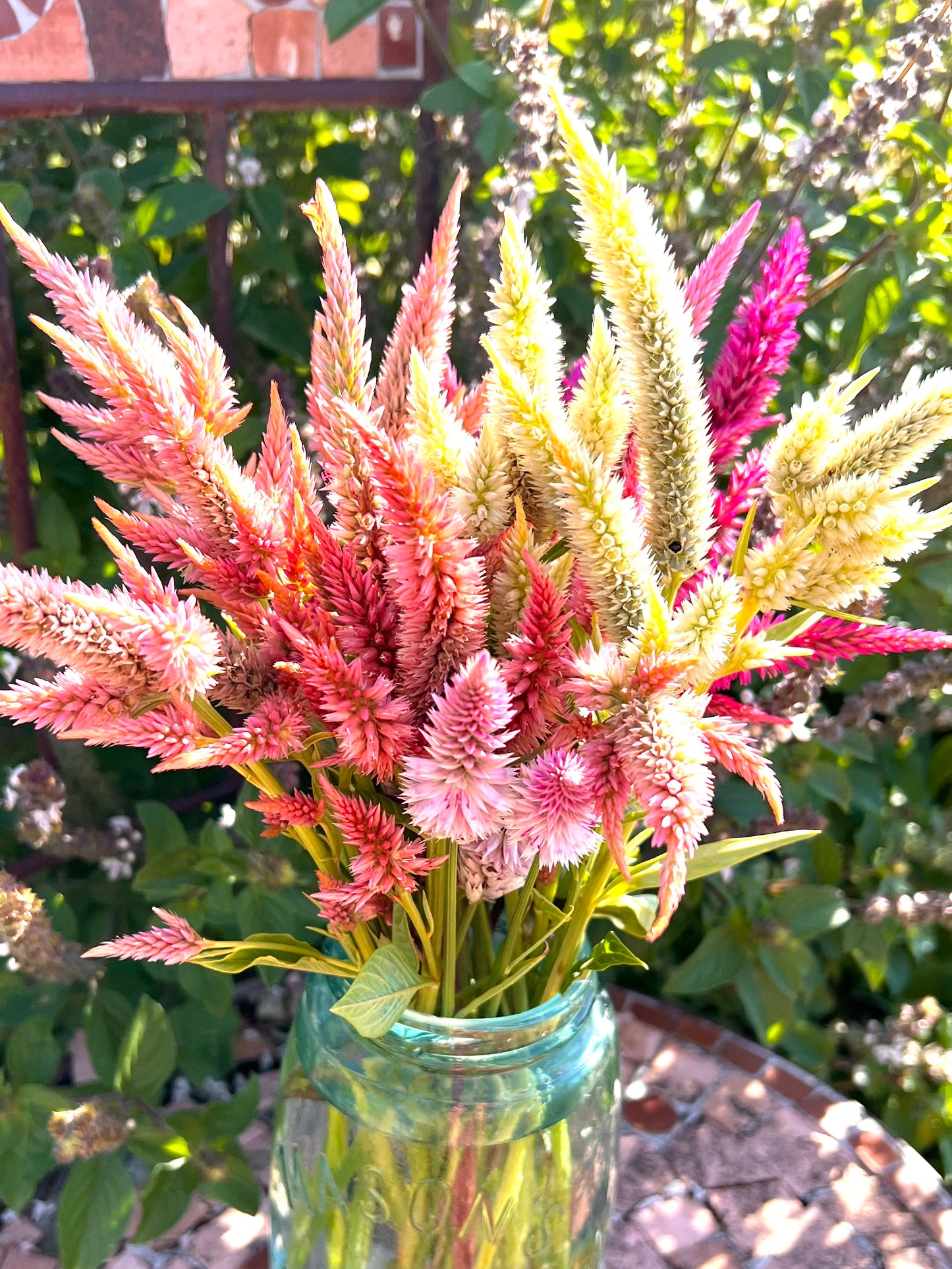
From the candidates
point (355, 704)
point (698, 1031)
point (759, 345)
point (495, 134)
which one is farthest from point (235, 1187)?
point (495, 134)

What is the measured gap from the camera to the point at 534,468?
1.07 ft

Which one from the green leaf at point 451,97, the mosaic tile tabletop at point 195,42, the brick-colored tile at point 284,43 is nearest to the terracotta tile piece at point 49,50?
the mosaic tile tabletop at point 195,42

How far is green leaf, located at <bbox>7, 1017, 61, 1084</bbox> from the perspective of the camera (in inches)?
28.8

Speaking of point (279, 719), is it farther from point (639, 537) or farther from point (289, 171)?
point (289, 171)

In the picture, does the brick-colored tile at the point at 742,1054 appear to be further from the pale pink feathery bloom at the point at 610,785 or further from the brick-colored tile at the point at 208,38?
the brick-colored tile at the point at 208,38

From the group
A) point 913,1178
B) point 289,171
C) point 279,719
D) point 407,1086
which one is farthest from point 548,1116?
point 289,171

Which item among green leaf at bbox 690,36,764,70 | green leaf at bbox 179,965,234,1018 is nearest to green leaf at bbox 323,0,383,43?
green leaf at bbox 690,36,764,70

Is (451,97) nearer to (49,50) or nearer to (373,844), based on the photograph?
(49,50)

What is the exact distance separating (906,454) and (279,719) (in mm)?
207

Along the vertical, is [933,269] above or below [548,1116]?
above

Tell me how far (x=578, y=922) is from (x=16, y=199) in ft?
1.87

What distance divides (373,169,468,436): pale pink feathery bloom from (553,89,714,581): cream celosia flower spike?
0.08 m

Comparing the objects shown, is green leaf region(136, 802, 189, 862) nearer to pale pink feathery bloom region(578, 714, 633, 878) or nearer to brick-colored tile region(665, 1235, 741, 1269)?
Answer: brick-colored tile region(665, 1235, 741, 1269)

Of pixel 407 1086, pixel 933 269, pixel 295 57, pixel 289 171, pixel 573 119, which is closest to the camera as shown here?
pixel 573 119
